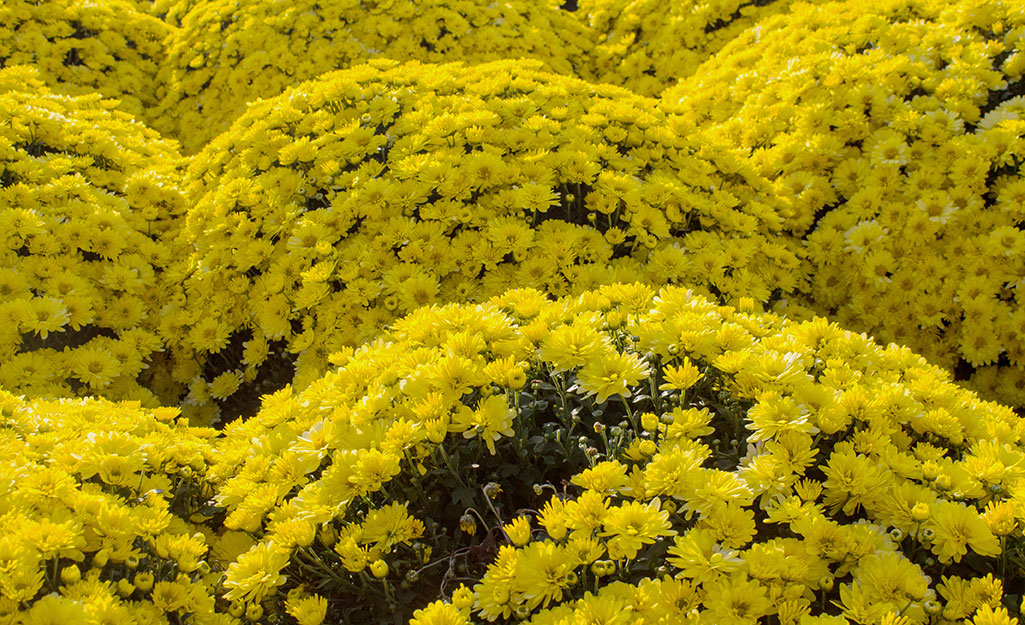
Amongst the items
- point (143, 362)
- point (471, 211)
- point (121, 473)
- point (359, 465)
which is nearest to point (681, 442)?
point (359, 465)

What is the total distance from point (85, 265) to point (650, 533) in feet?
11.3

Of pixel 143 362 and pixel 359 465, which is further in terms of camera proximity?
pixel 143 362

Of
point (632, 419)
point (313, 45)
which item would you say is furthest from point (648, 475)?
point (313, 45)

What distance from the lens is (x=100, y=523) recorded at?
185 centimetres

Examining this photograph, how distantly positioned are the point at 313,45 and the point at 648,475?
5.83 metres

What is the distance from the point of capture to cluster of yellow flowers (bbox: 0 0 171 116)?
257 inches

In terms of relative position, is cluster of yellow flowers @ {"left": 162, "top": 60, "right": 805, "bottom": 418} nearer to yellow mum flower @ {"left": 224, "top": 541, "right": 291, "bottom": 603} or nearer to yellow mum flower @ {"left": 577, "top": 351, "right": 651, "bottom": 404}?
yellow mum flower @ {"left": 577, "top": 351, "right": 651, "bottom": 404}

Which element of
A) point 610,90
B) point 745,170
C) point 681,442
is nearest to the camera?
point 681,442

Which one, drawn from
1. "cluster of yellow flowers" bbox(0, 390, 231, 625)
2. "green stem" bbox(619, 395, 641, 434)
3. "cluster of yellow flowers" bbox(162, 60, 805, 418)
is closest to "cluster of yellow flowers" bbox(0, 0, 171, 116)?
"cluster of yellow flowers" bbox(162, 60, 805, 418)

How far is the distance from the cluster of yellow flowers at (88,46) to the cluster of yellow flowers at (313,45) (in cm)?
45

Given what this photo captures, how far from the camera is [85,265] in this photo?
378 cm

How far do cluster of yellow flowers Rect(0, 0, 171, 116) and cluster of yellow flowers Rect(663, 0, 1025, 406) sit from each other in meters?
5.64

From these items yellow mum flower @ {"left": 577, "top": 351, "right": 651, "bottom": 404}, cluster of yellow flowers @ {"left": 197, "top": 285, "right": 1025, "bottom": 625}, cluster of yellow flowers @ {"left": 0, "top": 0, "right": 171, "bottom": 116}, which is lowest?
cluster of yellow flowers @ {"left": 197, "top": 285, "right": 1025, "bottom": 625}

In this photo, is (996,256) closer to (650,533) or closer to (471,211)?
(471,211)
